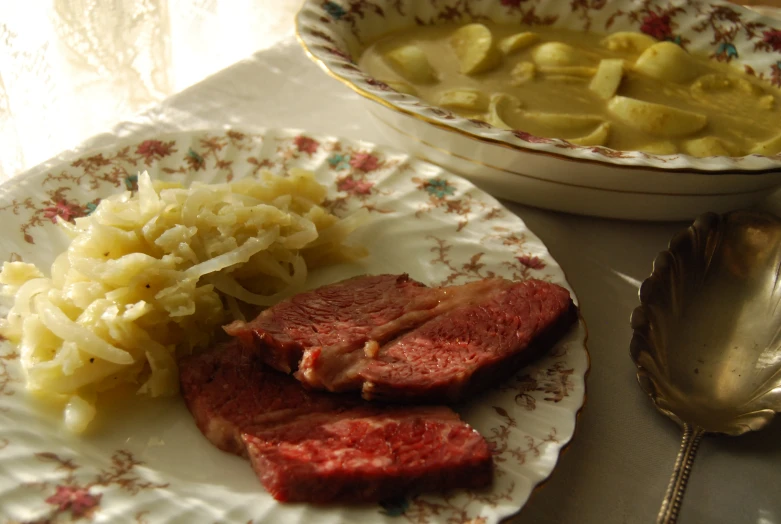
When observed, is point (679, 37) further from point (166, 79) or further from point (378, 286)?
point (166, 79)

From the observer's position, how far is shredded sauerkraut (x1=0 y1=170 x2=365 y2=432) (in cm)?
124

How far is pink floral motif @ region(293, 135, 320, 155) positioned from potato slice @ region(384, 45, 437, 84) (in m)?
0.43

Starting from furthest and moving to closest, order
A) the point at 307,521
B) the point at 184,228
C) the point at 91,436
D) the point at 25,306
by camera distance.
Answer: the point at 184,228 < the point at 25,306 < the point at 91,436 < the point at 307,521

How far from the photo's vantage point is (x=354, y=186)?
1.80 m

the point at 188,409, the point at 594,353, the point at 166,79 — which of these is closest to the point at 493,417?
the point at 594,353

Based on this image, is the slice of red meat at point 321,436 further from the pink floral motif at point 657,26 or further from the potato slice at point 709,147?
the pink floral motif at point 657,26

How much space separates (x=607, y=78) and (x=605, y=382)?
110 centimetres

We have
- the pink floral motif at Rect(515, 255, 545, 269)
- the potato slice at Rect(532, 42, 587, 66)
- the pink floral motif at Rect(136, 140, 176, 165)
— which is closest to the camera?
the pink floral motif at Rect(515, 255, 545, 269)

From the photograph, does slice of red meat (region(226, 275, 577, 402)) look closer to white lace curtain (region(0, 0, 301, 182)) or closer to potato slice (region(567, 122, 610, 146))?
potato slice (region(567, 122, 610, 146))

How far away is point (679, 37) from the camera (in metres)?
2.42

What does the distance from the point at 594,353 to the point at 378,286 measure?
0.47m

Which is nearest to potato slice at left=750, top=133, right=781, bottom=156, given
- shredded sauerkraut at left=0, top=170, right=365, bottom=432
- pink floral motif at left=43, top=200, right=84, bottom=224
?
shredded sauerkraut at left=0, top=170, right=365, bottom=432

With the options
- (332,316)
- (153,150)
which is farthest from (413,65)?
(332,316)

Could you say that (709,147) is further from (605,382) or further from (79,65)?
(79,65)
